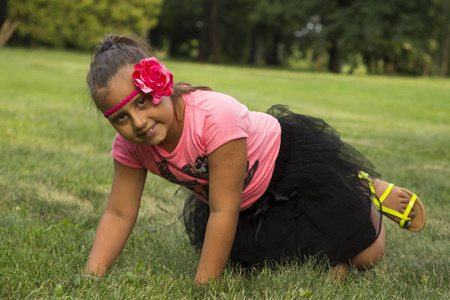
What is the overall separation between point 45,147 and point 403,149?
4.04 m

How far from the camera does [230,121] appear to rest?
2.15 metres

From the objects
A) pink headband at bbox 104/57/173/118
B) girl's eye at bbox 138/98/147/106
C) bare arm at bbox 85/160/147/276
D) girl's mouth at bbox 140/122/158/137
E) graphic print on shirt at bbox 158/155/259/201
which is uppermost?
pink headband at bbox 104/57/173/118

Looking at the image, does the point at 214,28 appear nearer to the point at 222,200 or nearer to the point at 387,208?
the point at 387,208

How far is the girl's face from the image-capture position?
1989 mm

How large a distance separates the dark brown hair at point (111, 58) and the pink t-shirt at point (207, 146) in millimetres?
165

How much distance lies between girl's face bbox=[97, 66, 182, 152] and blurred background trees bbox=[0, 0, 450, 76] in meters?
26.1

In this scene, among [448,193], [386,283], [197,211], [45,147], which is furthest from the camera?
[45,147]

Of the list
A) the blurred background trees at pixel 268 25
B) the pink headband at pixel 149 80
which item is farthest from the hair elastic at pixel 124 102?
the blurred background trees at pixel 268 25

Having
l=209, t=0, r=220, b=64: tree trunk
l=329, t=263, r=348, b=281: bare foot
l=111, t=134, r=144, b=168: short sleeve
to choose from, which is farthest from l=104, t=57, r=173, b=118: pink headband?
l=209, t=0, r=220, b=64: tree trunk

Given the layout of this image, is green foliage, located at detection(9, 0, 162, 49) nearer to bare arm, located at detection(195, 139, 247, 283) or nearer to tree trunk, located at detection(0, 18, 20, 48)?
tree trunk, located at detection(0, 18, 20, 48)

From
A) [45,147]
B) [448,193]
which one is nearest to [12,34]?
[45,147]

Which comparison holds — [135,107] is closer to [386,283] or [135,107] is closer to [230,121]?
[230,121]

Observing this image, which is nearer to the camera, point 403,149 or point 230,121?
point 230,121

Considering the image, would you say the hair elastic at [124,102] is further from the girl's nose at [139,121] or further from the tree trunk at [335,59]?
the tree trunk at [335,59]
